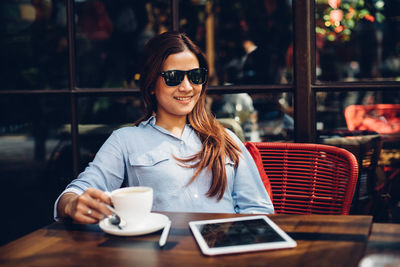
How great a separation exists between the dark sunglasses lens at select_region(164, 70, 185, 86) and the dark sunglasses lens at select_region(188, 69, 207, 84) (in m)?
0.03

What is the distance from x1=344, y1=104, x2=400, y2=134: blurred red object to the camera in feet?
8.18

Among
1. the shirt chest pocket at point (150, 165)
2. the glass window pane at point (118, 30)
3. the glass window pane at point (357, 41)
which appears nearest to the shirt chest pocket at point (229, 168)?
the shirt chest pocket at point (150, 165)

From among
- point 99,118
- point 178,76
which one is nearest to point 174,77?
point 178,76

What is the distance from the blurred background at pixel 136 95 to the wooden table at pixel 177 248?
1067mm

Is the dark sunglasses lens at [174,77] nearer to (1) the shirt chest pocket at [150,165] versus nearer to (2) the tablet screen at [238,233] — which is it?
(1) the shirt chest pocket at [150,165]

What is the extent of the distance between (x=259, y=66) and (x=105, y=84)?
1394 mm

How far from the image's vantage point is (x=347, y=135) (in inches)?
94.8

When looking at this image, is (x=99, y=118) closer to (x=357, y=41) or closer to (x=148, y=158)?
(x=148, y=158)

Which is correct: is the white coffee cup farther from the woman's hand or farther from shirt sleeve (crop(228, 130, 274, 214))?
shirt sleeve (crop(228, 130, 274, 214))

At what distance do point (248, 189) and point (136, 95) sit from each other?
39.2 inches

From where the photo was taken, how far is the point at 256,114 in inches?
103

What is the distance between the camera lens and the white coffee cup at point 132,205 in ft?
3.68

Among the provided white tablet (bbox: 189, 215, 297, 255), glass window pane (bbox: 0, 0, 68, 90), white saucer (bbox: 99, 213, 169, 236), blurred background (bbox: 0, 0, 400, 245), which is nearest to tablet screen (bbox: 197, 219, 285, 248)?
white tablet (bbox: 189, 215, 297, 255)

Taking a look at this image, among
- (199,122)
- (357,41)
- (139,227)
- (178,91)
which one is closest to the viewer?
(139,227)
